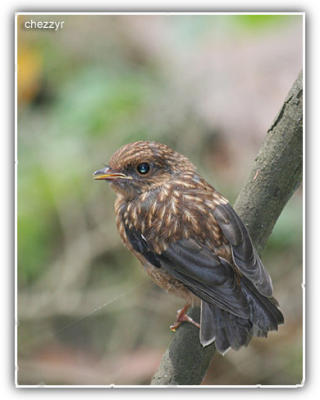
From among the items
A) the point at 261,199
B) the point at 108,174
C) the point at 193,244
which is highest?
the point at 108,174

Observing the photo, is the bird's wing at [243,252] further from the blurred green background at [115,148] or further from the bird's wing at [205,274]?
the blurred green background at [115,148]

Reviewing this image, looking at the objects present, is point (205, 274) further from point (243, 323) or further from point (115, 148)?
point (115, 148)

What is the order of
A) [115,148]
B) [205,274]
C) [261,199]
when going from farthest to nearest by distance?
[115,148], [261,199], [205,274]

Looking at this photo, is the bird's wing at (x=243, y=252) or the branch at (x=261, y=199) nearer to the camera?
the bird's wing at (x=243, y=252)

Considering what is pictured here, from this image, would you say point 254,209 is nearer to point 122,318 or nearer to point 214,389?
point 214,389

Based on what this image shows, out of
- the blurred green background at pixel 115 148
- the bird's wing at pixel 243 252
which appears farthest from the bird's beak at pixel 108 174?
the blurred green background at pixel 115 148

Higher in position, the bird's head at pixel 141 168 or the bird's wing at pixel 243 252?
the bird's head at pixel 141 168

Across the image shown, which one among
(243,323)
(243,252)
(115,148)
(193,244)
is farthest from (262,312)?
(115,148)
